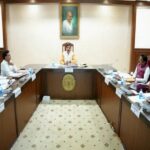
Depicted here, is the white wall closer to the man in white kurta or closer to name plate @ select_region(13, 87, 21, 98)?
the man in white kurta

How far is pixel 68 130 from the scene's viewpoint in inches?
128

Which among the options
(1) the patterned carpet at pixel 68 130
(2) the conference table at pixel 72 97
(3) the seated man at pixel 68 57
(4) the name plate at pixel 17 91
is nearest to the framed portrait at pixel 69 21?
(3) the seated man at pixel 68 57

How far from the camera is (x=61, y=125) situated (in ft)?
11.3

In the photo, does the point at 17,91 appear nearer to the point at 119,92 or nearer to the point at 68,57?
the point at 119,92

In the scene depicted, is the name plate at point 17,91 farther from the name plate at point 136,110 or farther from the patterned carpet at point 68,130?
A: the name plate at point 136,110

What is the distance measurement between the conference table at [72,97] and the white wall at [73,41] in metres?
2.20

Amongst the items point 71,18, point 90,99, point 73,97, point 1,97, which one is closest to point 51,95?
point 73,97

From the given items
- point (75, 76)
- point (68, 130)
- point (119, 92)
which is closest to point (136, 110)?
point (119, 92)

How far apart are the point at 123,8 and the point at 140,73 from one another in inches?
140

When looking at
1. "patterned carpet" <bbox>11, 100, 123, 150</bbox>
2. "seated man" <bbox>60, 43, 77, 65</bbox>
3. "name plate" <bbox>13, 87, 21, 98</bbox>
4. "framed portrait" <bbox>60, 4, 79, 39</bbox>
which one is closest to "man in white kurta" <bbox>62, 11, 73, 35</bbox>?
"framed portrait" <bbox>60, 4, 79, 39</bbox>

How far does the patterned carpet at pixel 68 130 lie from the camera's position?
2797mm

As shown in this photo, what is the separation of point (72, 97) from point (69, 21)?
9.34 ft

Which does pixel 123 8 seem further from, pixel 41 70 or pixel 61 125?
pixel 61 125

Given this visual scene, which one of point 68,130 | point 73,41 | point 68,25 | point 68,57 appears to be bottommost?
point 68,130
